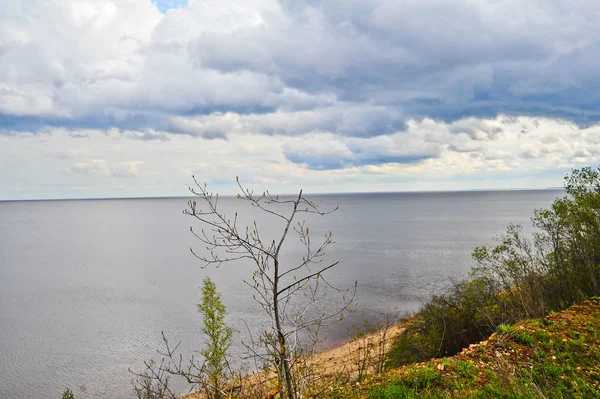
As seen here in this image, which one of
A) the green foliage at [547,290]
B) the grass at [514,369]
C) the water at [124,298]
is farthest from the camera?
the water at [124,298]

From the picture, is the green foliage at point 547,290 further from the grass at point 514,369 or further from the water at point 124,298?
the water at point 124,298

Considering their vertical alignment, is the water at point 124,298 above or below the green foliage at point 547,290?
below

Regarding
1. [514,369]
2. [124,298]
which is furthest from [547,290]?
[124,298]

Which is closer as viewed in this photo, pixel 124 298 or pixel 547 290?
pixel 547 290

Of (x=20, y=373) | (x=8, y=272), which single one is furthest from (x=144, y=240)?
(x=20, y=373)

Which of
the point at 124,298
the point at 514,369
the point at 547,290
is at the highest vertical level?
the point at 514,369

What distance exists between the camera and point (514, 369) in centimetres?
1059

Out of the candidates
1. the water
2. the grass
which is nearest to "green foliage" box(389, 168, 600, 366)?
the grass

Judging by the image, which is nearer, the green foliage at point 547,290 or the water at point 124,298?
the green foliage at point 547,290

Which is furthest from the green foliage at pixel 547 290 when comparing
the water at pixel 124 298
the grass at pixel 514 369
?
the water at pixel 124 298

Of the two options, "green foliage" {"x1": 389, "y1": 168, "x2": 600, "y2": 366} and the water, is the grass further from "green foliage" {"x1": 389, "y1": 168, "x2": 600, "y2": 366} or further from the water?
the water

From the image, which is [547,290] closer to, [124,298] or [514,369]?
[514,369]

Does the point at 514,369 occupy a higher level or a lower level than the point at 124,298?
higher

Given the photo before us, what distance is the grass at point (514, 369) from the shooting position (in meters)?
10.2
